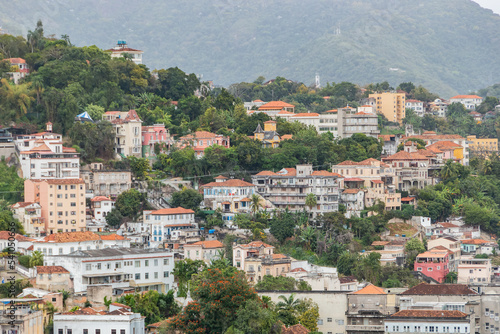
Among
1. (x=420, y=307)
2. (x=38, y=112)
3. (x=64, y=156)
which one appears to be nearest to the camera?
(x=420, y=307)

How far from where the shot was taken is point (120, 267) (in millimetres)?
53844

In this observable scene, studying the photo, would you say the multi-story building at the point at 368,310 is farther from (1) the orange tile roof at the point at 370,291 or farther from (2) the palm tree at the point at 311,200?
(2) the palm tree at the point at 311,200

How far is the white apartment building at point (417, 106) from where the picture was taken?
371 feet

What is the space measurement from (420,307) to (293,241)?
17.5 meters

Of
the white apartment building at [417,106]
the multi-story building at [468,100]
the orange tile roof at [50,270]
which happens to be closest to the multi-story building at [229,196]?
the orange tile roof at [50,270]

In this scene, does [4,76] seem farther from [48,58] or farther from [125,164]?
[125,164]

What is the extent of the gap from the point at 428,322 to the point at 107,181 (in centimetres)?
3096

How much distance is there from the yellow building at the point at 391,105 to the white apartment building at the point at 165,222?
144 ft

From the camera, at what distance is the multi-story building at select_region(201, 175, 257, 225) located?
69.6 m

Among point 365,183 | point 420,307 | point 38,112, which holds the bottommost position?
point 420,307

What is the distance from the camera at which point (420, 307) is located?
50.4 metres

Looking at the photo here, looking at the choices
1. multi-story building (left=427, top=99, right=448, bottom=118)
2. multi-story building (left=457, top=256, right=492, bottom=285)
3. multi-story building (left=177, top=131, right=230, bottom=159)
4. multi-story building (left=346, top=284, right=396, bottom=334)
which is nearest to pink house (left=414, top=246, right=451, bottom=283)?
multi-story building (left=457, top=256, right=492, bottom=285)

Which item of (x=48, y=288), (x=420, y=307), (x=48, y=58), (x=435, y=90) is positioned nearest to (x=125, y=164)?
(x=48, y=58)

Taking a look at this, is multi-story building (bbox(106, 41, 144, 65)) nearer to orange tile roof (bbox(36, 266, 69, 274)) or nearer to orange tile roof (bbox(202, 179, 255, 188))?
orange tile roof (bbox(202, 179, 255, 188))
